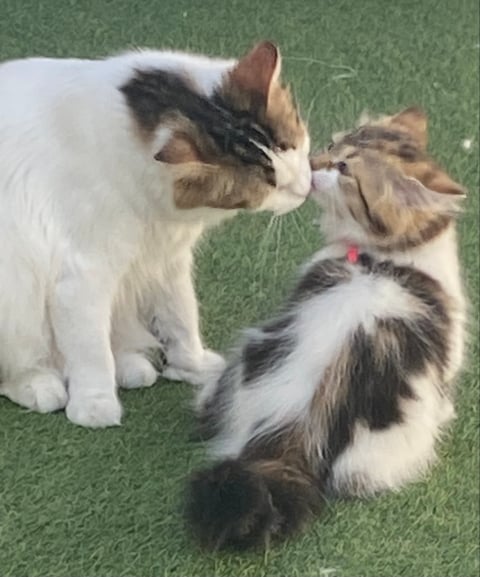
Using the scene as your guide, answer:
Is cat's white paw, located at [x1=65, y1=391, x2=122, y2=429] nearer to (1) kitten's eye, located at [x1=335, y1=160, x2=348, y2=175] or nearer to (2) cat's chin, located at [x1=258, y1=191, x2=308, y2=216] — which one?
(2) cat's chin, located at [x1=258, y1=191, x2=308, y2=216]

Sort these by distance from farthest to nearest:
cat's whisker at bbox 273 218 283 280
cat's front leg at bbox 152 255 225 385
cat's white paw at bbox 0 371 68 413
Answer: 1. cat's whisker at bbox 273 218 283 280
2. cat's front leg at bbox 152 255 225 385
3. cat's white paw at bbox 0 371 68 413

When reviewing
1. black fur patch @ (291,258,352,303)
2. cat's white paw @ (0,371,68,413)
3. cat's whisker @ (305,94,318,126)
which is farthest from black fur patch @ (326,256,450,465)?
cat's whisker @ (305,94,318,126)

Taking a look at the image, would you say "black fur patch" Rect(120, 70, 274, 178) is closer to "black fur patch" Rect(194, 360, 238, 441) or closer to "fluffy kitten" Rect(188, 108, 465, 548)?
"fluffy kitten" Rect(188, 108, 465, 548)

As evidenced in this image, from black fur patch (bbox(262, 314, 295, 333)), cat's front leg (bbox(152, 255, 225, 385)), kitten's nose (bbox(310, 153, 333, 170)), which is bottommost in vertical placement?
cat's front leg (bbox(152, 255, 225, 385))

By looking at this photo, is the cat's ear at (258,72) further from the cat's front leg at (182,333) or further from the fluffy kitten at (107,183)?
the cat's front leg at (182,333)

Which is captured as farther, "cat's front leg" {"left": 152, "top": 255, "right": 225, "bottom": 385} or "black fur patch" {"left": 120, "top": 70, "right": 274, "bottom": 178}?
"cat's front leg" {"left": 152, "top": 255, "right": 225, "bottom": 385}

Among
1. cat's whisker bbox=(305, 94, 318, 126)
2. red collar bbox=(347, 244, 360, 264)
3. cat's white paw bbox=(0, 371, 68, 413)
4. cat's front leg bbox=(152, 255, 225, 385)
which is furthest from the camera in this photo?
cat's whisker bbox=(305, 94, 318, 126)

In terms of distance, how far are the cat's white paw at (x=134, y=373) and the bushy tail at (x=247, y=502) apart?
15.3 inches

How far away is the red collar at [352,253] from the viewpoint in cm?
179

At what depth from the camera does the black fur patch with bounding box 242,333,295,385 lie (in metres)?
1.73

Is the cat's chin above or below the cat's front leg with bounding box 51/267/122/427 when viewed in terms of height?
above

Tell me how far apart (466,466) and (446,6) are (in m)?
1.42

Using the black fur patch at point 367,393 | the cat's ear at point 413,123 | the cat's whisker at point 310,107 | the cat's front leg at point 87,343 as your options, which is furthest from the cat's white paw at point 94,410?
the cat's whisker at point 310,107

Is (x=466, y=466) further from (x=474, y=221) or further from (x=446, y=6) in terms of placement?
(x=446, y=6)
